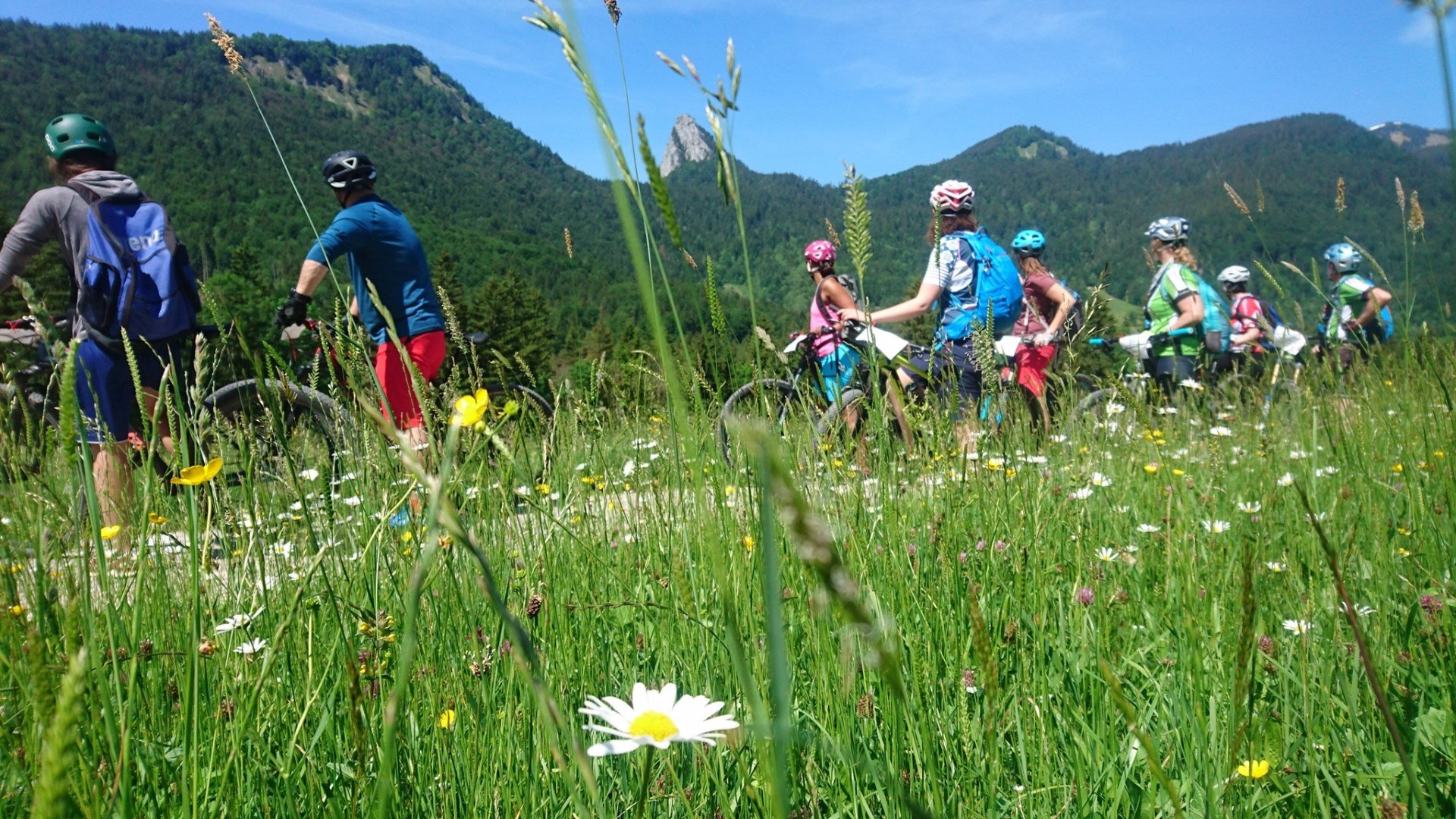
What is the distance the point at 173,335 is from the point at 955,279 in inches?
149

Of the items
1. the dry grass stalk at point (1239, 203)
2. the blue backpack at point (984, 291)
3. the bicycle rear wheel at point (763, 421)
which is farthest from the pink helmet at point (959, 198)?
the dry grass stalk at point (1239, 203)

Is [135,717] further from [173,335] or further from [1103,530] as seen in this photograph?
[173,335]

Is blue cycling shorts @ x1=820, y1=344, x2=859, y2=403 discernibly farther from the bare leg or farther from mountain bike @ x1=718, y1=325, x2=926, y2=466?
the bare leg

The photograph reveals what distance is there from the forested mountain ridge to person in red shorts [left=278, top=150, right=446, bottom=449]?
17914 millimetres

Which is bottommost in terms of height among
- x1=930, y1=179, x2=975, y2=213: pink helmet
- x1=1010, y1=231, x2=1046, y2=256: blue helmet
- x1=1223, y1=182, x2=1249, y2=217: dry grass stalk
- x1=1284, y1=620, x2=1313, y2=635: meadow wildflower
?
x1=1284, y1=620, x2=1313, y2=635: meadow wildflower

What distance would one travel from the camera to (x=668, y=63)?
0.82m

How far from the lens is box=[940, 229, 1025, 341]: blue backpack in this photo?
15.0 feet

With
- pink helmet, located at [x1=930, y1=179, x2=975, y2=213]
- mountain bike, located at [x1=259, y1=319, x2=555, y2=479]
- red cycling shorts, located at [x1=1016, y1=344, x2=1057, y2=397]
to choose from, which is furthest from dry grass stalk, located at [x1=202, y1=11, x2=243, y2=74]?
red cycling shorts, located at [x1=1016, y1=344, x2=1057, y2=397]

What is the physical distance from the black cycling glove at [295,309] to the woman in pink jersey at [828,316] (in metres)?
2.71

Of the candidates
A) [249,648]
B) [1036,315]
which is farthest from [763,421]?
[1036,315]

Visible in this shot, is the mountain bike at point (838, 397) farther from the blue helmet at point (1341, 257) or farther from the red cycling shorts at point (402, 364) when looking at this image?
the blue helmet at point (1341, 257)

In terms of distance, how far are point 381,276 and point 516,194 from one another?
138 meters

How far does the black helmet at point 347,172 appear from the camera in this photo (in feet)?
14.3

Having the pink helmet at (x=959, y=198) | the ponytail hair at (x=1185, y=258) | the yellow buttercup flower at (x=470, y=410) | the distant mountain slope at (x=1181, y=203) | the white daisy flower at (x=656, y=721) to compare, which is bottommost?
the white daisy flower at (x=656, y=721)
